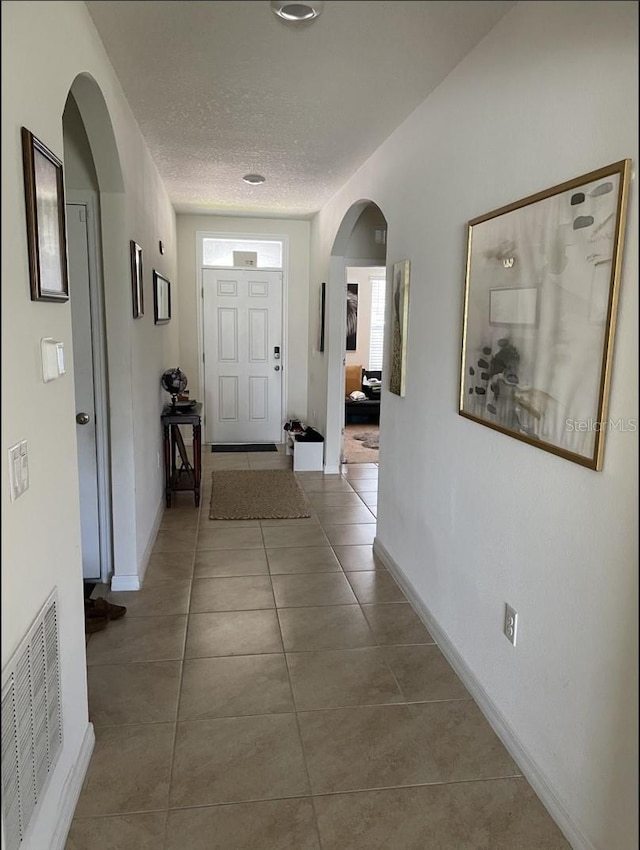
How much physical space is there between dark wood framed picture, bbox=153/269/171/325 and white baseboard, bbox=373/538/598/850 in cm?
238

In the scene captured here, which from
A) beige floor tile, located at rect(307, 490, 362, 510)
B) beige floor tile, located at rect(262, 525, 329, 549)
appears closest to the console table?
beige floor tile, located at rect(262, 525, 329, 549)

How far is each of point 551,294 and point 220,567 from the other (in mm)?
2455

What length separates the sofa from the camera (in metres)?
8.05

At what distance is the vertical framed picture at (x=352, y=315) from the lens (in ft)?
28.7

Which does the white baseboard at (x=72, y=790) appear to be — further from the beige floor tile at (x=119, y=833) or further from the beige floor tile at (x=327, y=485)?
the beige floor tile at (x=327, y=485)

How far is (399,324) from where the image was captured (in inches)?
127

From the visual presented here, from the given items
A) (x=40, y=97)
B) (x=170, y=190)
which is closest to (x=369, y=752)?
(x=40, y=97)

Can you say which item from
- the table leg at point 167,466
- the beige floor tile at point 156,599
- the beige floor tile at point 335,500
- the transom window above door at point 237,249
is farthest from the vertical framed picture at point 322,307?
the beige floor tile at point 156,599

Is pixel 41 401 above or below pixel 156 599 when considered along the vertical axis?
above

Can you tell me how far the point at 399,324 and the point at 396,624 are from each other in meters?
1.53

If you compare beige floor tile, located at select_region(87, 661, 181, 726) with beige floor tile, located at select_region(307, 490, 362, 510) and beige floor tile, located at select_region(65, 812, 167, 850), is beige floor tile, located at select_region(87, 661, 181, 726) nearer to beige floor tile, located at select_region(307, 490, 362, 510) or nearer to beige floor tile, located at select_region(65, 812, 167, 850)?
beige floor tile, located at select_region(65, 812, 167, 850)

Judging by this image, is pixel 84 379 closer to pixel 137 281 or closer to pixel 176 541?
pixel 137 281

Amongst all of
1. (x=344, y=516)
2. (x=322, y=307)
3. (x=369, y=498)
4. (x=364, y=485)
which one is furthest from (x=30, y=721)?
(x=322, y=307)

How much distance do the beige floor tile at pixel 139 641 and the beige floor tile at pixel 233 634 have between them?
6 cm
